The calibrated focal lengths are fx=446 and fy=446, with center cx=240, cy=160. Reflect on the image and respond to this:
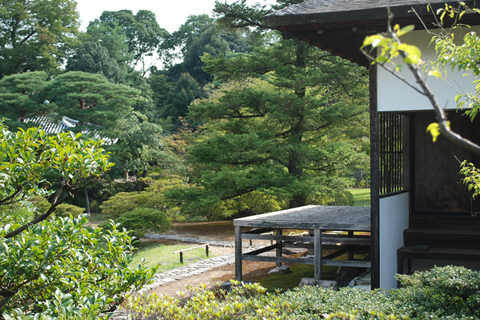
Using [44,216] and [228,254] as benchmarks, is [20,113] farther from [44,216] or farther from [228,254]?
[44,216]

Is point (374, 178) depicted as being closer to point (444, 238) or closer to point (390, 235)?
point (390, 235)

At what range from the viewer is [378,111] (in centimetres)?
512

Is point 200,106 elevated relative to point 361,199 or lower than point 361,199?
elevated

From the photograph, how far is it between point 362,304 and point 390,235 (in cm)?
246

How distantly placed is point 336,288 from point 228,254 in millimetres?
4424

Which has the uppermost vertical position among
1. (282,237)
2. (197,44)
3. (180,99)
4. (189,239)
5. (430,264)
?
(197,44)

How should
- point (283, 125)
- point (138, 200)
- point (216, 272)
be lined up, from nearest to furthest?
point (216, 272) → point (283, 125) → point (138, 200)

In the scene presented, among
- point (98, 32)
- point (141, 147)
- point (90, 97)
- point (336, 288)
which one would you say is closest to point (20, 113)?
point (90, 97)

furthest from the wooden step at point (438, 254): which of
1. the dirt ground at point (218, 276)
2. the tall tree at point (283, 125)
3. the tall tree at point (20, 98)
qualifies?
the tall tree at point (20, 98)

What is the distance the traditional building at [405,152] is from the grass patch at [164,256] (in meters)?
4.72

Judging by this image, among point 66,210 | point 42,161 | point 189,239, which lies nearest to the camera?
point 42,161

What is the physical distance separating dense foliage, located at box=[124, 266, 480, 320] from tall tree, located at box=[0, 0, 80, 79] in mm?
29269

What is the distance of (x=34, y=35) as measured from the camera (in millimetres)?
30656

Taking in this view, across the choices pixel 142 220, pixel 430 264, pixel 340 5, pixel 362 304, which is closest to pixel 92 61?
pixel 142 220
